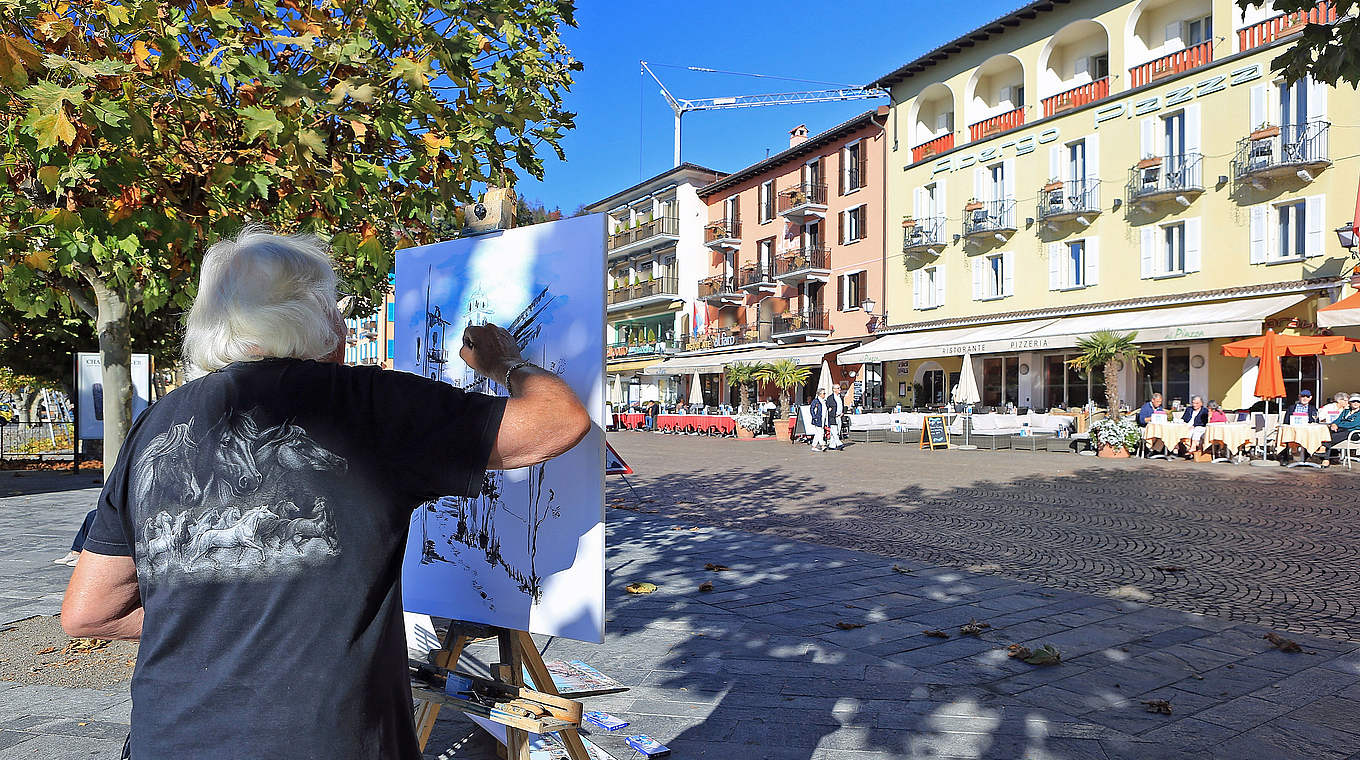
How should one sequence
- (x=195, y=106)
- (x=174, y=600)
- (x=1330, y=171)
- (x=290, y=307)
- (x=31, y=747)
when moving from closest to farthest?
1. (x=174, y=600)
2. (x=290, y=307)
3. (x=31, y=747)
4. (x=195, y=106)
5. (x=1330, y=171)

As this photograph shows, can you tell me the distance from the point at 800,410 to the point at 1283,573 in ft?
53.5

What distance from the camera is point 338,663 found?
4.90 ft

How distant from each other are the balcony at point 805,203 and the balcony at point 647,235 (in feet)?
29.1

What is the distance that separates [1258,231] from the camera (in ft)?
64.8

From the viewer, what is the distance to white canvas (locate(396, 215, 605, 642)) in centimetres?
249

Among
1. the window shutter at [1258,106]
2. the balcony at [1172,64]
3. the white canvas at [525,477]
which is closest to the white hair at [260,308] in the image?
the white canvas at [525,477]

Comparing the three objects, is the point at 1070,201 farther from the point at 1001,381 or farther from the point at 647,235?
the point at 647,235

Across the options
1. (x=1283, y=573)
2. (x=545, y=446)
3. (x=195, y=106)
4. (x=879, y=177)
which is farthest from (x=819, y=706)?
(x=879, y=177)

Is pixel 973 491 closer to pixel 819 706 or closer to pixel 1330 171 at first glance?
pixel 819 706

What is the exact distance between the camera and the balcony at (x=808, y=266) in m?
33.3

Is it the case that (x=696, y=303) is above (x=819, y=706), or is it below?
above

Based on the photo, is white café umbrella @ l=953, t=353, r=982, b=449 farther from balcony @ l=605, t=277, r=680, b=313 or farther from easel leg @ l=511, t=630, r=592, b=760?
balcony @ l=605, t=277, r=680, b=313

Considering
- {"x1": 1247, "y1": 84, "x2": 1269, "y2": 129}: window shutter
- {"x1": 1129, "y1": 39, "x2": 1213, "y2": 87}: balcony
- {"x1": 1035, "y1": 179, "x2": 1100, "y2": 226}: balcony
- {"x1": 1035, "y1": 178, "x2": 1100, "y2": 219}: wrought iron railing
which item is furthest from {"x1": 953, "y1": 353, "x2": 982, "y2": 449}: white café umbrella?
{"x1": 1129, "y1": 39, "x2": 1213, "y2": 87}: balcony

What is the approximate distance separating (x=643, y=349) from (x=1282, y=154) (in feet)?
100
